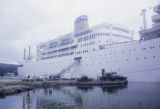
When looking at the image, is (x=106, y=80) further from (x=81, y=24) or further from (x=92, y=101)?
(x=92, y=101)

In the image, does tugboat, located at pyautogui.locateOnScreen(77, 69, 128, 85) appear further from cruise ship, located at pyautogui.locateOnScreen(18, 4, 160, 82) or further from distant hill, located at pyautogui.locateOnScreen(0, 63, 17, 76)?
distant hill, located at pyautogui.locateOnScreen(0, 63, 17, 76)

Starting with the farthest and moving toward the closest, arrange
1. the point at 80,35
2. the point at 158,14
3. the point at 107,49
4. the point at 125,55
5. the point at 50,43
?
1. the point at 50,43
2. the point at 80,35
3. the point at 107,49
4. the point at 125,55
5. the point at 158,14

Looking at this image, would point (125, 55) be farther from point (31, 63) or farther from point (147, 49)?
point (31, 63)

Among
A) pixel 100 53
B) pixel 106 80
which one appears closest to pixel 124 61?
pixel 100 53

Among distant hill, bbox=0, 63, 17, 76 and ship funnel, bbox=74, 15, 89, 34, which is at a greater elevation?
ship funnel, bbox=74, 15, 89, 34

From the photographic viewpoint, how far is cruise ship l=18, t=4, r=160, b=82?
27484 millimetres

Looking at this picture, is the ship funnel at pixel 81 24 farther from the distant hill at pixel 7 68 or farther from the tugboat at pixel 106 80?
the distant hill at pixel 7 68

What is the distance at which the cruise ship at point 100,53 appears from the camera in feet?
90.2

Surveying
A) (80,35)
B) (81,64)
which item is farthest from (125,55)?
(80,35)

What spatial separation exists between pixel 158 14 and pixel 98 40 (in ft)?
40.6

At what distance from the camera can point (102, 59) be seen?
33656 mm

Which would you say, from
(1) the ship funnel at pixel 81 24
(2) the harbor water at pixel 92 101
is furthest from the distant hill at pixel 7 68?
(2) the harbor water at pixel 92 101

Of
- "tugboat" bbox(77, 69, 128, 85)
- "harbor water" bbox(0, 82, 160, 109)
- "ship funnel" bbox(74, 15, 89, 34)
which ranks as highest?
"ship funnel" bbox(74, 15, 89, 34)

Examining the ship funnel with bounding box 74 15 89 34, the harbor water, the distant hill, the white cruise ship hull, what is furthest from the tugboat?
the distant hill
